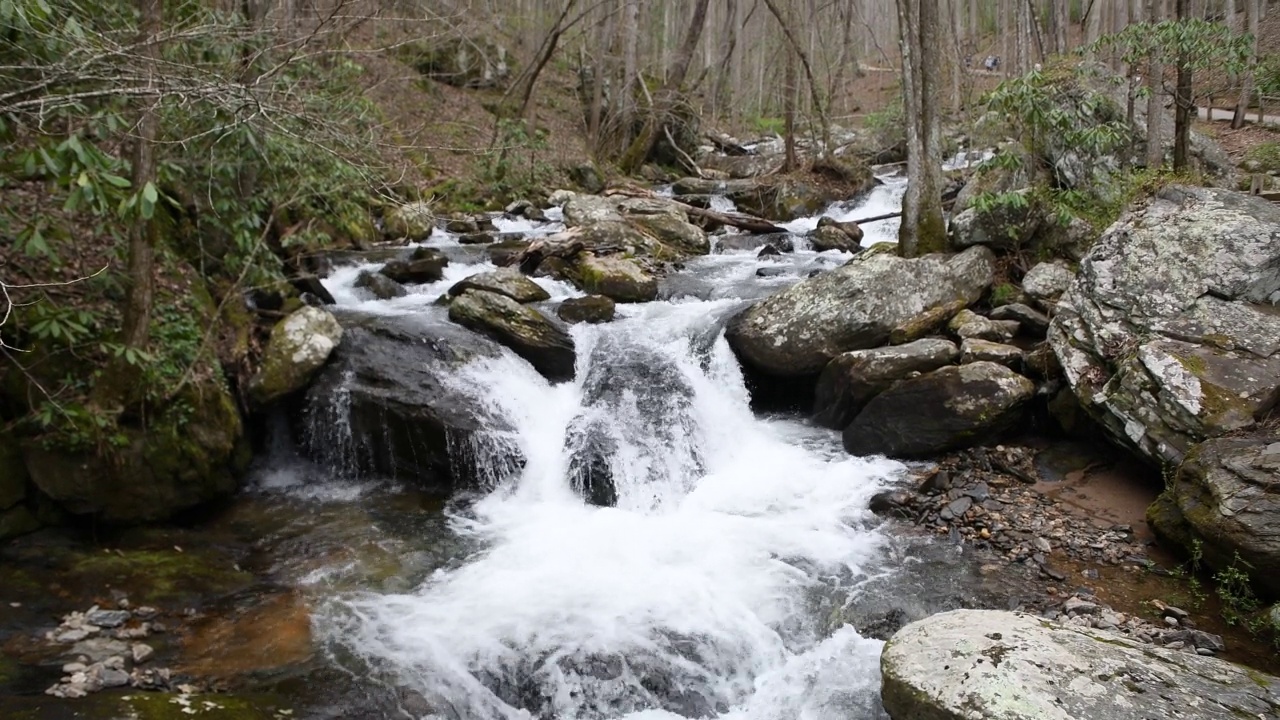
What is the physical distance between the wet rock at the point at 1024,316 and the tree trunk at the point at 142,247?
8.32 m

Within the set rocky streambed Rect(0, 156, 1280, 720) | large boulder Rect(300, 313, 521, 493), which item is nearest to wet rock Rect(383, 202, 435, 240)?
rocky streambed Rect(0, 156, 1280, 720)

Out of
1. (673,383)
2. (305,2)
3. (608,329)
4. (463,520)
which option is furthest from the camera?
(305,2)

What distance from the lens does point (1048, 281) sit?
8.55 metres

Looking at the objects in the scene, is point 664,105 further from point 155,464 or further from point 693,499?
point 155,464

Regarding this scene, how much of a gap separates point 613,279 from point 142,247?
20.3ft

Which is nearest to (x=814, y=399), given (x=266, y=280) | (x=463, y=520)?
(x=463, y=520)

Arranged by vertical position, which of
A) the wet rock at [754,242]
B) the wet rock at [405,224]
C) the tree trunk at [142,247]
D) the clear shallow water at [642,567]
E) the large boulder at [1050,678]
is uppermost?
the tree trunk at [142,247]

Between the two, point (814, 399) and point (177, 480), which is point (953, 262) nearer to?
point (814, 399)

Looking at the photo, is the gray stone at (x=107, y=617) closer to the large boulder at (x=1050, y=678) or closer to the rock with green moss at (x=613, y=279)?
the large boulder at (x=1050, y=678)

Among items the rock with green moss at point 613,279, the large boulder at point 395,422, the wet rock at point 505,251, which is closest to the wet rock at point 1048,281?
the rock with green moss at point 613,279

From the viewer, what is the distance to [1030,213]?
9.11 meters

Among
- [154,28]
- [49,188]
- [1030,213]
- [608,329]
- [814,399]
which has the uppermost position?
[154,28]

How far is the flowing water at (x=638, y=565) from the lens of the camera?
486 centimetres

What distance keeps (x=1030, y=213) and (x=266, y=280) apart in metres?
8.84
